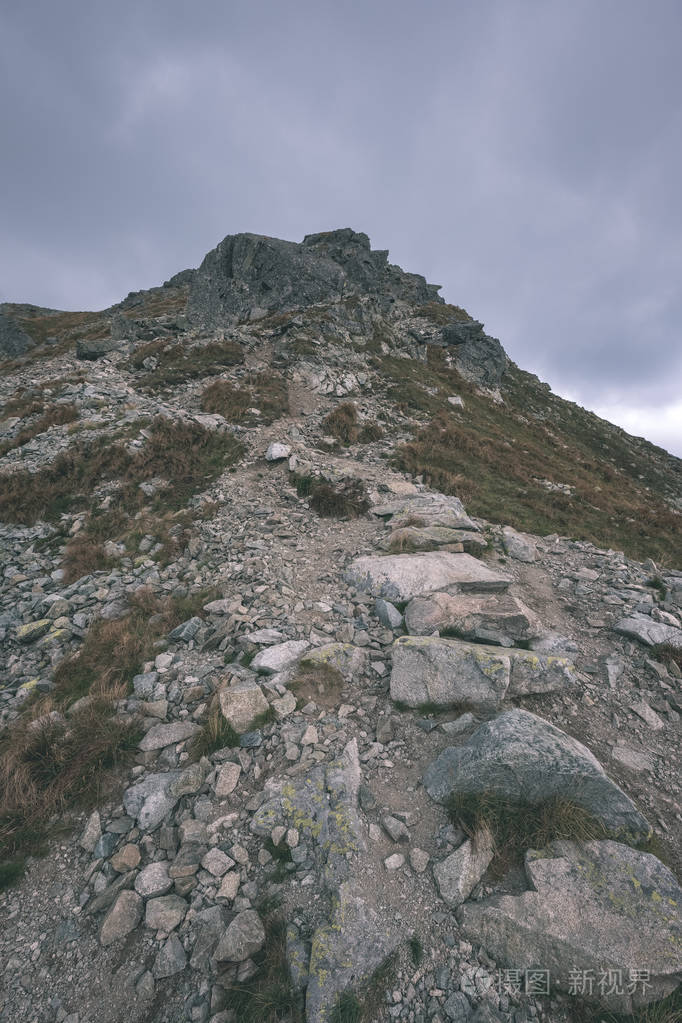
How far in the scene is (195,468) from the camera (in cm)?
1435

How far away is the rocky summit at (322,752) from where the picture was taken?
11.1 ft

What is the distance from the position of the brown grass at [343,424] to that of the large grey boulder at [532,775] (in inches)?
602

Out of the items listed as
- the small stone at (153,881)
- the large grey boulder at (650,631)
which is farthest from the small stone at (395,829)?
the large grey boulder at (650,631)

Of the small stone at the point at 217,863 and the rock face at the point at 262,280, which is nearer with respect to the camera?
the small stone at the point at 217,863

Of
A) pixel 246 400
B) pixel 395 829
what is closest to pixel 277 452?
pixel 246 400

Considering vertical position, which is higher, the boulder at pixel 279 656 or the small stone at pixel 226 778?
the boulder at pixel 279 656

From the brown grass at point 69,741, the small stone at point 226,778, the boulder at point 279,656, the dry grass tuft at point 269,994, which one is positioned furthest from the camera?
the boulder at point 279,656

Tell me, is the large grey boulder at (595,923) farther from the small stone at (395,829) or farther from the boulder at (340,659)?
the boulder at (340,659)

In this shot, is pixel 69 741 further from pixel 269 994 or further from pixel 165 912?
pixel 269 994

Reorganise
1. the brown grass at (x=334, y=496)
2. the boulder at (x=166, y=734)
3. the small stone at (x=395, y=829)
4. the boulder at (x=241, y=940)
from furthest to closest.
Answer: the brown grass at (x=334, y=496) < the boulder at (x=166, y=734) < the small stone at (x=395, y=829) < the boulder at (x=241, y=940)

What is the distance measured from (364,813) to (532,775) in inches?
82.0

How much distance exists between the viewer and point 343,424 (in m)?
19.5

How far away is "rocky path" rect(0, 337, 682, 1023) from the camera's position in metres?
3.35

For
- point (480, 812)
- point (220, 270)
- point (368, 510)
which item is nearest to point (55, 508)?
point (368, 510)
